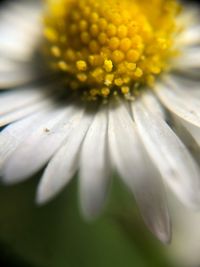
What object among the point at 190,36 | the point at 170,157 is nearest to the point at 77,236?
the point at 170,157

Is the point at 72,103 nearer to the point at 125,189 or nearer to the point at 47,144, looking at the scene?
the point at 47,144

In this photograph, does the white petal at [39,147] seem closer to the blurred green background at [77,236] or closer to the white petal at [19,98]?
the white petal at [19,98]

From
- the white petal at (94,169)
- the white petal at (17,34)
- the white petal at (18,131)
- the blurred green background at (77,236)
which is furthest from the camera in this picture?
the white petal at (17,34)

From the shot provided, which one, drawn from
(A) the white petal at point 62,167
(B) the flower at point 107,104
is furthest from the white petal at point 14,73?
(A) the white petal at point 62,167

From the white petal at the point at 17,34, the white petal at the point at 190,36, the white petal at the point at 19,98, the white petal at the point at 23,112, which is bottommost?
the white petal at the point at 23,112

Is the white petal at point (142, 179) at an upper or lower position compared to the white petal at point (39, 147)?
lower

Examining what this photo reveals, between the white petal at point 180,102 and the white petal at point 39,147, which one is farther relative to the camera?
the white petal at point 180,102

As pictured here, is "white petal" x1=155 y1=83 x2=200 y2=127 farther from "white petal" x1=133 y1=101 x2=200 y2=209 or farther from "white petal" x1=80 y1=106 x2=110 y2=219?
"white petal" x1=80 y1=106 x2=110 y2=219

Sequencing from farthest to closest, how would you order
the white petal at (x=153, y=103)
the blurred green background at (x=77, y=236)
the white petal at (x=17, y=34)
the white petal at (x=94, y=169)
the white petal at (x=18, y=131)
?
the white petal at (x=17, y=34) → the blurred green background at (x=77, y=236) → the white petal at (x=153, y=103) → the white petal at (x=18, y=131) → the white petal at (x=94, y=169)

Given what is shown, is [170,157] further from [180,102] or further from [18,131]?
[18,131]
